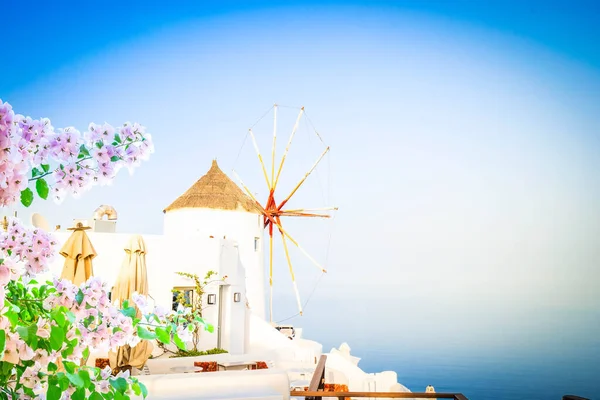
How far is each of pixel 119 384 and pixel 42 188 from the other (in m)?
0.73

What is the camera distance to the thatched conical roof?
18125mm

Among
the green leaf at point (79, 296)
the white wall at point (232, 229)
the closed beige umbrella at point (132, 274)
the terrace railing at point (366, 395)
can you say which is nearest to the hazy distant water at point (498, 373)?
the white wall at point (232, 229)

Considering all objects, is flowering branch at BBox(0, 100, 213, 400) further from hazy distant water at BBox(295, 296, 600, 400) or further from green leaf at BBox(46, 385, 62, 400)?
hazy distant water at BBox(295, 296, 600, 400)

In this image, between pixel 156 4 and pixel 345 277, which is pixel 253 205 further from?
pixel 345 277

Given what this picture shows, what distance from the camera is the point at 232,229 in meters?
18.1

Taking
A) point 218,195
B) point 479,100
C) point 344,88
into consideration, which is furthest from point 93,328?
point 479,100

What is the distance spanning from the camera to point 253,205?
1900cm

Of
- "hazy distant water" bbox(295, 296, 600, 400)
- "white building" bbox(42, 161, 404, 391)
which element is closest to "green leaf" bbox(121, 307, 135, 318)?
"white building" bbox(42, 161, 404, 391)

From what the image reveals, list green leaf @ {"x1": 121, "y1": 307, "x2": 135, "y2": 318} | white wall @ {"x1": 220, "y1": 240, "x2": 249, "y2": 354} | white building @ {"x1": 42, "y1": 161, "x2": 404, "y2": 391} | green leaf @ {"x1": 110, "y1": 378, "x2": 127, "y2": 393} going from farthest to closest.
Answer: white wall @ {"x1": 220, "y1": 240, "x2": 249, "y2": 354}, white building @ {"x1": 42, "y1": 161, "x2": 404, "y2": 391}, green leaf @ {"x1": 121, "y1": 307, "x2": 135, "y2": 318}, green leaf @ {"x1": 110, "y1": 378, "x2": 127, "y2": 393}

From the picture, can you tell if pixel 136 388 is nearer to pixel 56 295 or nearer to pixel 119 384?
pixel 119 384

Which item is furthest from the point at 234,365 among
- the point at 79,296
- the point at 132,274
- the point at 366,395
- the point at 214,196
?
the point at 214,196

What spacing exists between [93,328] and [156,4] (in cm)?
2388

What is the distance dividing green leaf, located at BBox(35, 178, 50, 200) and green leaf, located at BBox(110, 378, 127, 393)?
0.69m

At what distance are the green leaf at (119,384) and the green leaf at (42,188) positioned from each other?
0.69 metres
